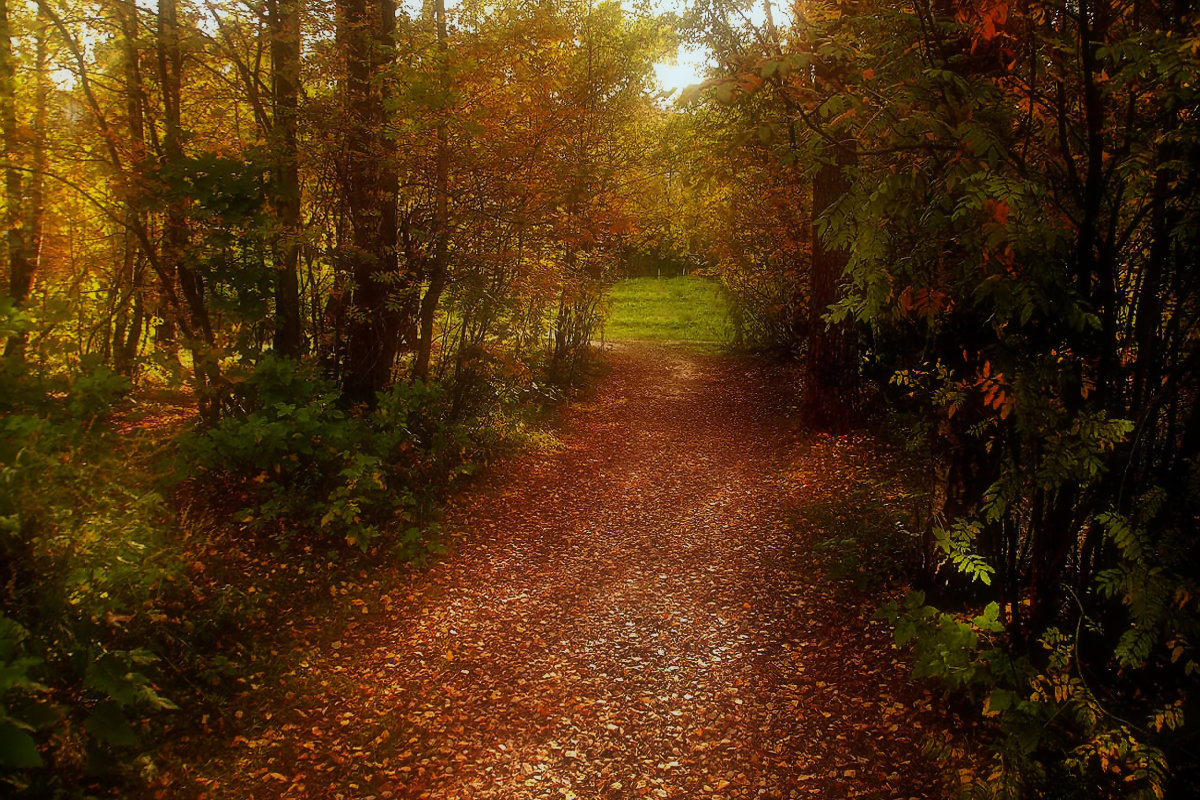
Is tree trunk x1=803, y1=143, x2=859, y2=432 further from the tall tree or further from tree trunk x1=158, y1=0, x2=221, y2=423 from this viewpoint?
the tall tree

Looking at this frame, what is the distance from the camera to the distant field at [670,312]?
835 inches

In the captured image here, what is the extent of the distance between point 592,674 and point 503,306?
5.03 m

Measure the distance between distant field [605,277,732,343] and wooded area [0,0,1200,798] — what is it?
9200 mm

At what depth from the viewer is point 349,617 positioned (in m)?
5.29

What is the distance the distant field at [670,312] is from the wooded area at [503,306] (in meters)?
9.20

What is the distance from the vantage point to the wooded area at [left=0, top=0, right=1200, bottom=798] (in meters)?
2.91

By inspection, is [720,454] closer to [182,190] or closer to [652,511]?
[652,511]

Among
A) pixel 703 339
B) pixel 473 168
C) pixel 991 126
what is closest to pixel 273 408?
pixel 473 168

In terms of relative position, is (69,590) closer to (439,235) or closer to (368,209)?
(368,209)

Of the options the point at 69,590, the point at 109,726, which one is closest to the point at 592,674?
the point at 109,726

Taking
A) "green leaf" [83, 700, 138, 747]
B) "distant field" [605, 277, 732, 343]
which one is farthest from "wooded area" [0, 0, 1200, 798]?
"distant field" [605, 277, 732, 343]

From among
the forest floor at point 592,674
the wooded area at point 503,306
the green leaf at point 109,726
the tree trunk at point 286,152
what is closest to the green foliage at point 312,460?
the wooded area at point 503,306

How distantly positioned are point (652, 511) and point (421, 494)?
99.3 inches

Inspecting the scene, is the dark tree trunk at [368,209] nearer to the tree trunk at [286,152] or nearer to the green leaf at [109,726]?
the tree trunk at [286,152]
